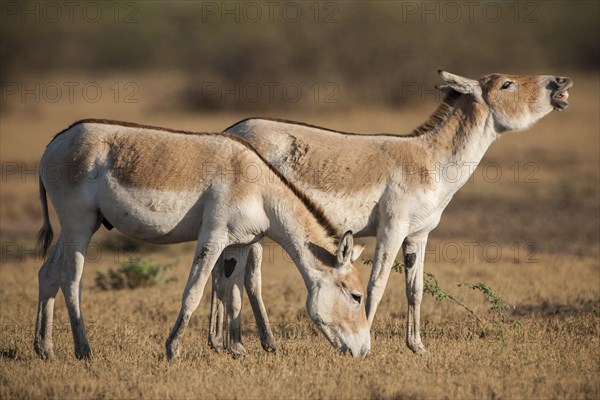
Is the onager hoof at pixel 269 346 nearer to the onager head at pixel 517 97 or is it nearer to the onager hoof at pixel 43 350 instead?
the onager hoof at pixel 43 350

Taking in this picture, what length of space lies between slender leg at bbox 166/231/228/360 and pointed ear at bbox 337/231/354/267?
1114 millimetres

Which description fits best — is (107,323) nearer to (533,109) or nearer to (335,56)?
(533,109)

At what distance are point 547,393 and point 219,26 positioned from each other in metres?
50.5

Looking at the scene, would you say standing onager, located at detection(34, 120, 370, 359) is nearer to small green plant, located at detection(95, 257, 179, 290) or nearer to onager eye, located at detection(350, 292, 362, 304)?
onager eye, located at detection(350, 292, 362, 304)

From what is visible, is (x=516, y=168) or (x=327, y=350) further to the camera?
(x=516, y=168)

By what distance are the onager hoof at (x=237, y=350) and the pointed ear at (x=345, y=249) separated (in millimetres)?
1618

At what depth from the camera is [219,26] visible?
5544cm

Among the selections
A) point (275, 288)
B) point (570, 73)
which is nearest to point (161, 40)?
point (570, 73)

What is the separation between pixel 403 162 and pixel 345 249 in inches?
58.9

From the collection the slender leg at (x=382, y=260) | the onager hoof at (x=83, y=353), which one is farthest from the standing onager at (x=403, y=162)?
the onager hoof at (x=83, y=353)

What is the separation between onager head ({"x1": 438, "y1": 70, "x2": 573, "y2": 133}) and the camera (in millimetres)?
9305

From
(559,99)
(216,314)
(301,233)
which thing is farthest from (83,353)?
(559,99)

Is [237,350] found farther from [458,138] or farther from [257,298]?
[458,138]

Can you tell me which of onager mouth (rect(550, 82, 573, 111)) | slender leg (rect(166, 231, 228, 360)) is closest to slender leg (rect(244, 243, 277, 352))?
slender leg (rect(166, 231, 228, 360))
